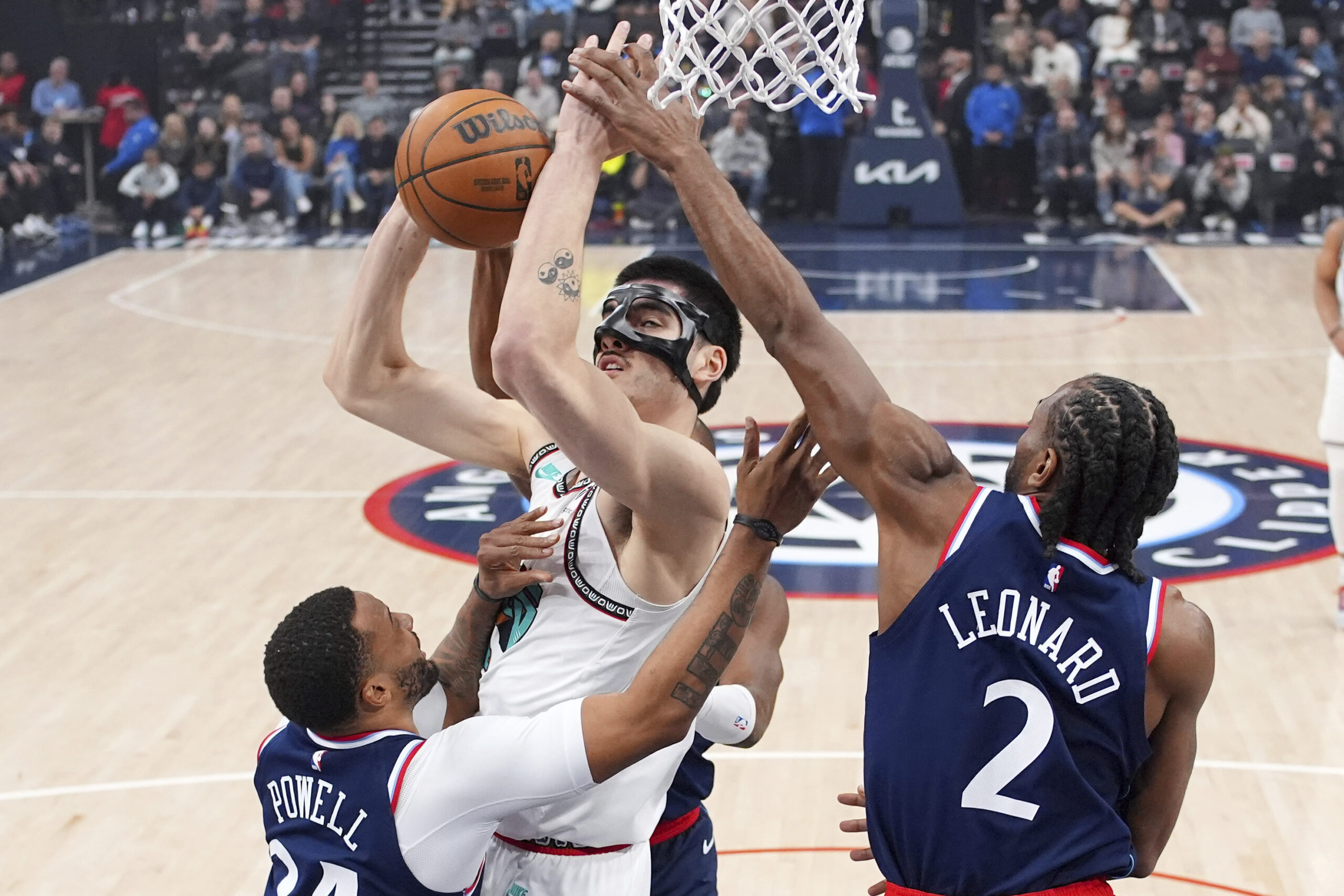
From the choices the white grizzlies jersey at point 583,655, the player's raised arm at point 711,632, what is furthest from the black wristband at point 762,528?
the white grizzlies jersey at point 583,655

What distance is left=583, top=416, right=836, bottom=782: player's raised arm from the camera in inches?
111

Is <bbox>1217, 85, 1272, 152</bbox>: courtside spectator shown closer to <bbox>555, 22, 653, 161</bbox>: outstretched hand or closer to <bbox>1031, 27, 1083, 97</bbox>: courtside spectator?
<bbox>1031, 27, 1083, 97</bbox>: courtside spectator

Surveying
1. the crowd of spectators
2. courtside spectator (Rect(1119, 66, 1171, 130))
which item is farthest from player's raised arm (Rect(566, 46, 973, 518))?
courtside spectator (Rect(1119, 66, 1171, 130))

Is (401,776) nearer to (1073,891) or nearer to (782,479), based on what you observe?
(782,479)

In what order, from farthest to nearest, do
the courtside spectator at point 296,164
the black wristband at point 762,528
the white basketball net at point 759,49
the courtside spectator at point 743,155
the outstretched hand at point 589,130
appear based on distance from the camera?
the courtside spectator at point 296,164
the courtside spectator at point 743,155
the white basketball net at point 759,49
the outstretched hand at point 589,130
the black wristband at point 762,528

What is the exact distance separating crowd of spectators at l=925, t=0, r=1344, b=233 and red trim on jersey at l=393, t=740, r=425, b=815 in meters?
17.7

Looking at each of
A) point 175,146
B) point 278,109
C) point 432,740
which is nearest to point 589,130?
point 432,740

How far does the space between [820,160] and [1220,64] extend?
5199 mm

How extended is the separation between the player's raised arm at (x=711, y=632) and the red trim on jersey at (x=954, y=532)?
23cm

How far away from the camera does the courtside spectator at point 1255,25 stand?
2088 cm

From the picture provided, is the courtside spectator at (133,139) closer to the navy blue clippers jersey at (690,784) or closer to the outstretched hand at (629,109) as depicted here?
the navy blue clippers jersey at (690,784)

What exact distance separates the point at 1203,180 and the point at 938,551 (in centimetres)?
1806

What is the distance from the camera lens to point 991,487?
862 cm

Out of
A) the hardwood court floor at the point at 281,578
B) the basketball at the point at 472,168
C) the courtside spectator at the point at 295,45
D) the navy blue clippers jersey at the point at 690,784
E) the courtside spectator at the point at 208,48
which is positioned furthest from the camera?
the courtside spectator at the point at 208,48
